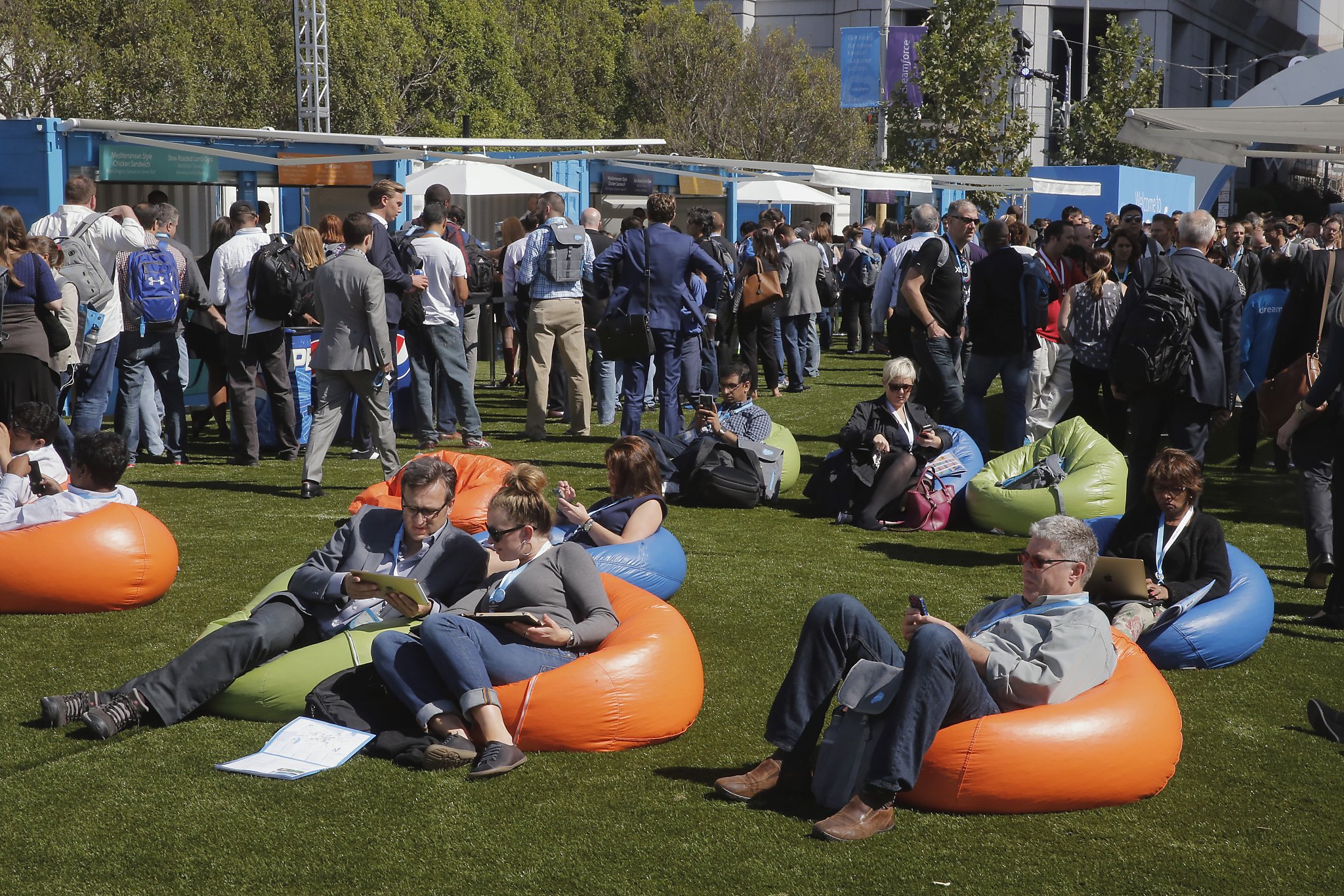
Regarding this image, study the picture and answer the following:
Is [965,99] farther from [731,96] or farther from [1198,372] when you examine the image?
[1198,372]

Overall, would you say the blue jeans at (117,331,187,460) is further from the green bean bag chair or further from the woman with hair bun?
the woman with hair bun

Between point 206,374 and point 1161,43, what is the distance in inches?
2120

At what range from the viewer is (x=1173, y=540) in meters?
5.93

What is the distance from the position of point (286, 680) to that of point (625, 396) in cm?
586

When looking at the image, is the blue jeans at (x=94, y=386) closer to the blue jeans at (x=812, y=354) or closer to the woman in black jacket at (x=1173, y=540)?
the woman in black jacket at (x=1173, y=540)

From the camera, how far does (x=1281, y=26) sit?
69.1m


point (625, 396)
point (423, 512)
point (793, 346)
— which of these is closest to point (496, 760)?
point (423, 512)

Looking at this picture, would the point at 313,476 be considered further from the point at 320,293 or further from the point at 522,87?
the point at 522,87

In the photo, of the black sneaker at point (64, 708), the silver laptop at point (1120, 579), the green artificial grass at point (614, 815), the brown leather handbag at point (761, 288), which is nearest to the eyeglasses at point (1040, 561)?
the green artificial grass at point (614, 815)

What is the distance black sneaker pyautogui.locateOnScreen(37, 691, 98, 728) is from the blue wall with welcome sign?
25.5 metres

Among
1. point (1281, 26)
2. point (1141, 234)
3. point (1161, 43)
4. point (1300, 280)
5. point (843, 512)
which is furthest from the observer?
point (1281, 26)

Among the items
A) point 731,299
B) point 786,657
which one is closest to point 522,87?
point 731,299

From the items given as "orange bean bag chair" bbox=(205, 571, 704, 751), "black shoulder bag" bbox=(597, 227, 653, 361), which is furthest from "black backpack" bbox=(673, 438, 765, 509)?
"orange bean bag chair" bbox=(205, 571, 704, 751)

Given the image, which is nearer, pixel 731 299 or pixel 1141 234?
pixel 1141 234
